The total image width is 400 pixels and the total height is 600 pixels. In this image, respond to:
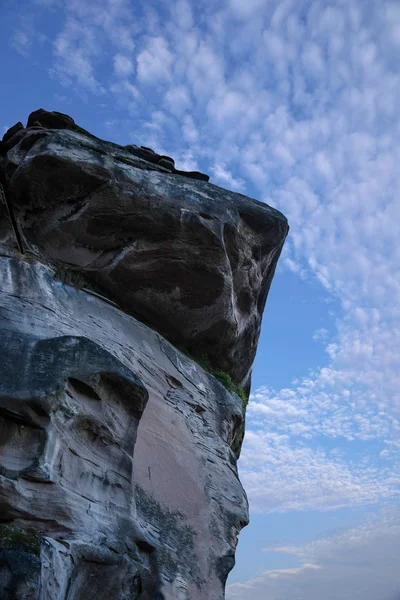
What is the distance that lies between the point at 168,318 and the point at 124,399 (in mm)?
2363

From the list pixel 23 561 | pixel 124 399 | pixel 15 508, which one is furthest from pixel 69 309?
pixel 23 561

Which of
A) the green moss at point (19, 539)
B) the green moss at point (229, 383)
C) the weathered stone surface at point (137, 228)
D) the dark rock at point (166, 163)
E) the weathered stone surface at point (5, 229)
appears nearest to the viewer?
the green moss at point (19, 539)

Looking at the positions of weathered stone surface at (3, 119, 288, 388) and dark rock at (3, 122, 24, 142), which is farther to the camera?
dark rock at (3, 122, 24, 142)

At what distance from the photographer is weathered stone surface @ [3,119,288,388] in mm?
8164

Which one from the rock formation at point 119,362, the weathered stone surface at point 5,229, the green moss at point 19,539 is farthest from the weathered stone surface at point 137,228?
the green moss at point 19,539

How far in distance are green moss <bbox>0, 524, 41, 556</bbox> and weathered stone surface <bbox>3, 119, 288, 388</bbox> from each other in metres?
3.82

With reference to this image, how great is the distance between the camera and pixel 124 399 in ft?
21.1

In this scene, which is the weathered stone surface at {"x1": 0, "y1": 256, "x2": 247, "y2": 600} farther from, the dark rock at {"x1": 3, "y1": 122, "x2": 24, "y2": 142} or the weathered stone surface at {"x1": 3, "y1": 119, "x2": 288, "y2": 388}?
the dark rock at {"x1": 3, "y1": 122, "x2": 24, "y2": 142}

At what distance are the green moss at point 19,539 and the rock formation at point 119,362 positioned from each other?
0.01 m

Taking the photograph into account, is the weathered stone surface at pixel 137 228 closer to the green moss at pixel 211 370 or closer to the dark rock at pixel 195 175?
the green moss at pixel 211 370

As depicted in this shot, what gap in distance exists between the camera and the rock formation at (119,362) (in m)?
5.30

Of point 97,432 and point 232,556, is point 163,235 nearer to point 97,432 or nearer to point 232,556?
point 97,432

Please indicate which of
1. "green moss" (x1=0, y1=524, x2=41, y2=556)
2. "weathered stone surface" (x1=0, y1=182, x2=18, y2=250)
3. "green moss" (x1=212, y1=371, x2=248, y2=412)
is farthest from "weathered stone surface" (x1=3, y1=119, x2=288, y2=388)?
"green moss" (x1=0, y1=524, x2=41, y2=556)

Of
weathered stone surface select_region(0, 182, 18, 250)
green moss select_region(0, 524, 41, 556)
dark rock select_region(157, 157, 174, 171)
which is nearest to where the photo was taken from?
green moss select_region(0, 524, 41, 556)
